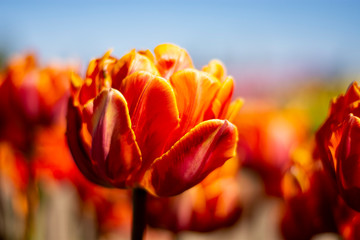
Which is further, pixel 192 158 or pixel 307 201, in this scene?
pixel 307 201

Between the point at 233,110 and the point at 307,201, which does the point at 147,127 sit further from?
the point at 307,201

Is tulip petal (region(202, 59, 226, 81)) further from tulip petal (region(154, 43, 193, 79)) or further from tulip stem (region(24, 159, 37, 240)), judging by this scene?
tulip stem (region(24, 159, 37, 240))

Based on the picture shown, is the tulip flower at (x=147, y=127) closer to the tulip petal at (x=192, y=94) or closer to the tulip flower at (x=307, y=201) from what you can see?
the tulip petal at (x=192, y=94)

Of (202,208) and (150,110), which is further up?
(150,110)

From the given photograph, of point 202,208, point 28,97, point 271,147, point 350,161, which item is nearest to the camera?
point 350,161

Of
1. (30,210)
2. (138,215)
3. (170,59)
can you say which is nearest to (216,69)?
(170,59)
